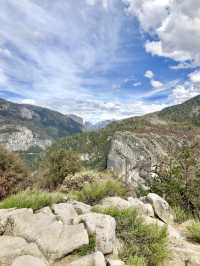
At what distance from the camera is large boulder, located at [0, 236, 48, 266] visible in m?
5.20

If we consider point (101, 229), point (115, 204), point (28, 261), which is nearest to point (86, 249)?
Result: point (101, 229)

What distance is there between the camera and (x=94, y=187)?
10.4 metres

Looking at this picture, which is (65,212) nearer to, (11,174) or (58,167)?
(11,174)

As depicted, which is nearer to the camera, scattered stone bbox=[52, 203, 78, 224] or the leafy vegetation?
scattered stone bbox=[52, 203, 78, 224]

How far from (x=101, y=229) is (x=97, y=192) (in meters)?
3.87

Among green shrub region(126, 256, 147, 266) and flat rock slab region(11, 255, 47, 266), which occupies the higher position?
flat rock slab region(11, 255, 47, 266)

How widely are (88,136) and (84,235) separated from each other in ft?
613

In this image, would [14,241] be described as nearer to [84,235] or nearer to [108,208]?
[84,235]

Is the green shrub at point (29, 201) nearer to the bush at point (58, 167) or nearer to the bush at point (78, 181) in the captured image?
the bush at point (78, 181)

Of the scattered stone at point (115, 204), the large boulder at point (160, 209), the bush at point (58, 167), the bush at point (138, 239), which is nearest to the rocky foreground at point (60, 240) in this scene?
Result: the bush at point (138, 239)

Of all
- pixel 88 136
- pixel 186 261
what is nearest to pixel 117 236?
pixel 186 261

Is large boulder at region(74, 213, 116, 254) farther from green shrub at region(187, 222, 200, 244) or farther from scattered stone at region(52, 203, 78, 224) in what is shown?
green shrub at region(187, 222, 200, 244)

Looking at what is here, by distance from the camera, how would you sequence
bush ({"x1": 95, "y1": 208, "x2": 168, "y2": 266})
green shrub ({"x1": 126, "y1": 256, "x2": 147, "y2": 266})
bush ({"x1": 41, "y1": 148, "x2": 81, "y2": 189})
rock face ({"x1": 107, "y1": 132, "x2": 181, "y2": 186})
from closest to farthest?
green shrub ({"x1": 126, "y1": 256, "x2": 147, "y2": 266}), bush ({"x1": 95, "y1": 208, "x2": 168, "y2": 266}), bush ({"x1": 41, "y1": 148, "x2": 81, "y2": 189}), rock face ({"x1": 107, "y1": 132, "x2": 181, "y2": 186})

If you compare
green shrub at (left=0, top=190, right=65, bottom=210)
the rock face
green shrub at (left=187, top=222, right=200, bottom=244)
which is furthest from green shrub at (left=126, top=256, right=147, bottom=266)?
the rock face
